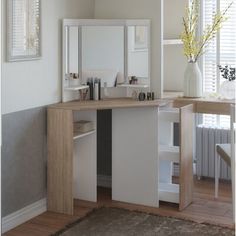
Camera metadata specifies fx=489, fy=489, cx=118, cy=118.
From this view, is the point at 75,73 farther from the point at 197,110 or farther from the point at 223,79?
the point at 223,79

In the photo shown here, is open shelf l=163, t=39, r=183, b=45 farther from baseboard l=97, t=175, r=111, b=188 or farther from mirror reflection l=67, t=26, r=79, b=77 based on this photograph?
baseboard l=97, t=175, r=111, b=188

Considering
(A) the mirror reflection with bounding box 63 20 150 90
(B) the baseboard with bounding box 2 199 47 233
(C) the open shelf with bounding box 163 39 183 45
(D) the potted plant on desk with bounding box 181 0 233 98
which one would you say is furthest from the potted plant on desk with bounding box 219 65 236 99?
(B) the baseboard with bounding box 2 199 47 233

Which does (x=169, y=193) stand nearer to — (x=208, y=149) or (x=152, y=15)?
(x=208, y=149)

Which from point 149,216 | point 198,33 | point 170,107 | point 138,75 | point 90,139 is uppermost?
point 198,33

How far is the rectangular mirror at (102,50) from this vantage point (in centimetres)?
413

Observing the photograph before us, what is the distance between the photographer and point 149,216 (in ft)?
12.3

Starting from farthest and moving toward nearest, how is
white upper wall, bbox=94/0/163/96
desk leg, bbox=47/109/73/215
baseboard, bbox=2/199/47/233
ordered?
white upper wall, bbox=94/0/163/96
desk leg, bbox=47/109/73/215
baseboard, bbox=2/199/47/233

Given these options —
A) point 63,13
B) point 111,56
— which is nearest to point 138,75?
point 111,56

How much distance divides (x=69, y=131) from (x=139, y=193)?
2.75 feet

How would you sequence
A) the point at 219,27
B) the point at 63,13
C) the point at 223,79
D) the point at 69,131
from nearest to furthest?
1. the point at 69,131
2. the point at 63,13
3. the point at 219,27
4. the point at 223,79

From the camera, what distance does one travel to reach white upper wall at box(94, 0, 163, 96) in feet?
13.4

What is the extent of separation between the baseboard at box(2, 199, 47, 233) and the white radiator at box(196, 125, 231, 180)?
1.63 metres

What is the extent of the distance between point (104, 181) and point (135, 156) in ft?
2.11

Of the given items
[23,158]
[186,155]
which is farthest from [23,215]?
[186,155]
